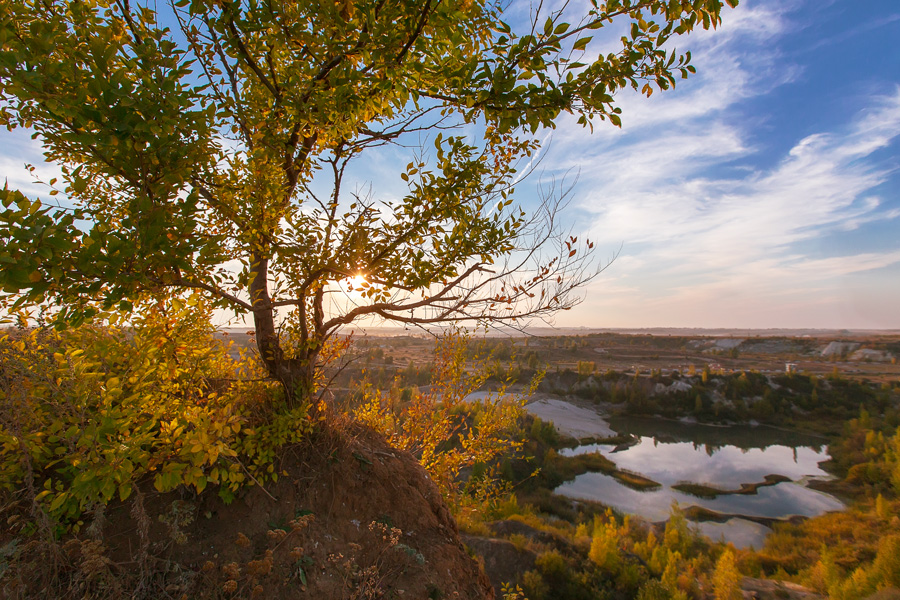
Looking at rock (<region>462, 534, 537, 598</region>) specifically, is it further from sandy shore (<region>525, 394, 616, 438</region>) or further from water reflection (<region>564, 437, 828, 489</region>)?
sandy shore (<region>525, 394, 616, 438</region>)

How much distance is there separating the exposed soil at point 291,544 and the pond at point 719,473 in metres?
A: 12.9

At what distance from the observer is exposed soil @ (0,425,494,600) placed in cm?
204

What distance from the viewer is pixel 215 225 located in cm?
296

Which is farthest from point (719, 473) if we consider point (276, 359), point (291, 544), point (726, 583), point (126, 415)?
point (126, 415)

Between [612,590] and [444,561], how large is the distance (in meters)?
6.58

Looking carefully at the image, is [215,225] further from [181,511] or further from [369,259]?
[181,511]

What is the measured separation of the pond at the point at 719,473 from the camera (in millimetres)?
14359

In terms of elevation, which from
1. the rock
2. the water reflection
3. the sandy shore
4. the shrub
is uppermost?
the shrub

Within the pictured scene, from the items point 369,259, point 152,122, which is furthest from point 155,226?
point 369,259

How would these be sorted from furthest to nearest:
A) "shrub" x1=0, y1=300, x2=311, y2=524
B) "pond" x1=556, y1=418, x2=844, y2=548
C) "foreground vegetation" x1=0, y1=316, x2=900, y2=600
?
"pond" x1=556, y1=418, x2=844, y2=548
"foreground vegetation" x1=0, y1=316, x2=900, y2=600
"shrub" x1=0, y1=300, x2=311, y2=524

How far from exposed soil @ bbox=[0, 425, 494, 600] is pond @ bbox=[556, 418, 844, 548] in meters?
12.9

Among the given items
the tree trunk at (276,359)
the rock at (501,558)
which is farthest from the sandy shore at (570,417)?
the tree trunk at (276,359)

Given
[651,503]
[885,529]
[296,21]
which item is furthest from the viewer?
[651,503]

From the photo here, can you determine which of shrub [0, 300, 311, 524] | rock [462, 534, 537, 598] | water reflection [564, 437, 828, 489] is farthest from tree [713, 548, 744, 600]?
water reflection [564, 437, 828, 489]
